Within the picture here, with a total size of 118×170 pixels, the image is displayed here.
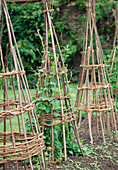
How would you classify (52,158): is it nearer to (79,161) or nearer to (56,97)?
(79,161)

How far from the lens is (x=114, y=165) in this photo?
10.6 ft

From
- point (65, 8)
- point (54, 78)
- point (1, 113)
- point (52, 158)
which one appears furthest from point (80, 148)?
point (65, 8)

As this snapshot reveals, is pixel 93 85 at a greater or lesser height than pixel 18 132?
greater

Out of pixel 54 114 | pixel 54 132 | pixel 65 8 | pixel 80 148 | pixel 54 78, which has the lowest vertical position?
pixel 80 148

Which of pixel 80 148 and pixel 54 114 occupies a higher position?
pixel 54 114

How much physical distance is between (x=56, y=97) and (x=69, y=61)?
22.0ft

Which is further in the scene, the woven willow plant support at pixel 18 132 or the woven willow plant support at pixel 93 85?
the woven willow plant support at pixel 93 85

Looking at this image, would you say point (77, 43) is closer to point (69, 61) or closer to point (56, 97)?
point (69, 61)

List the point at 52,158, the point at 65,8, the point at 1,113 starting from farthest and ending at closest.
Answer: the point at 65,8, the point at 52,158, the point at 1,113

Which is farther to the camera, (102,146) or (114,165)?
(102,146)

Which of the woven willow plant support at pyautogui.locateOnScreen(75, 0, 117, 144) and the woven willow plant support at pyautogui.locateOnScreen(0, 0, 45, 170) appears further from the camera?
the woven willow plant support at pyautogui.locateOnScreen(75, 0, 117, 144)

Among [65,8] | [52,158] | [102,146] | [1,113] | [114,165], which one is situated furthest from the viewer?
[65,8]

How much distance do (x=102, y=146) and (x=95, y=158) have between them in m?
0.50

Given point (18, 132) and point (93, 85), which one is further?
point (93, 85)
